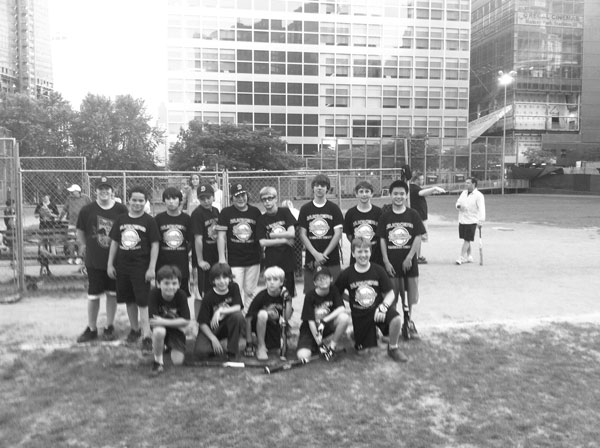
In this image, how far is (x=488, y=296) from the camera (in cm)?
881

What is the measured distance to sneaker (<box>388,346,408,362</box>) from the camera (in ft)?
18.6

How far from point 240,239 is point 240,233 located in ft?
0.23

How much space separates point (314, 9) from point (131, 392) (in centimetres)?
5851

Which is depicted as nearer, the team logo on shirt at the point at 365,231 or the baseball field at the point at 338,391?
the baseball field at the point at 338,391

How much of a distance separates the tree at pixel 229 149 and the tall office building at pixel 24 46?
8227 cm

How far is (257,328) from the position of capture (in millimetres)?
5945

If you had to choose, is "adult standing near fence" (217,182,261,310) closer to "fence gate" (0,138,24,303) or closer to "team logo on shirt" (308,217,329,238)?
"team logo on shirt" (308,217,329,238)

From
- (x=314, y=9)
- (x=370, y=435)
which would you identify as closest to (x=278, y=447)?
(x=370, y=435)

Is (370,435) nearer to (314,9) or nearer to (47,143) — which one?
(47,143)

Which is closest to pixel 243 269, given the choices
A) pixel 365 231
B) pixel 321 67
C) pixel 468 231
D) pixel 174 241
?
pixel 174 241

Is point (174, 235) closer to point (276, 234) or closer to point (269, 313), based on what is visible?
point (276, 234)

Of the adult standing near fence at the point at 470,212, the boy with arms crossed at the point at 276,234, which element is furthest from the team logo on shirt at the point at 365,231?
the adult standing near fence at the point at 470,212

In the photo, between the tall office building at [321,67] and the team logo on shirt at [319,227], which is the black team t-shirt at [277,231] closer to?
the team logo on shirt at [319,227]

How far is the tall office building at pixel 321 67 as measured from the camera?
5662 centimetres
